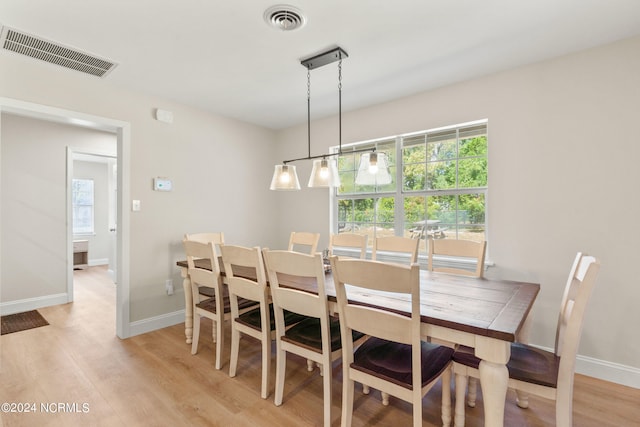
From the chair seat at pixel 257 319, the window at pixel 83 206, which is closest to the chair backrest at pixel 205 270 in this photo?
the chair seat at pixel 257 319

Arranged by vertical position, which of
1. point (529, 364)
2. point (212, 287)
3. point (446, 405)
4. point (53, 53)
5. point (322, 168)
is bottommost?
point (446, 405)

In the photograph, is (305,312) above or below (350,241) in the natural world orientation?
below

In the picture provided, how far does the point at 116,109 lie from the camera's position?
2.85 m

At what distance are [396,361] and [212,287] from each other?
152 cm

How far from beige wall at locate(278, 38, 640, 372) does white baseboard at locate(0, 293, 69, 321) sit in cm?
449

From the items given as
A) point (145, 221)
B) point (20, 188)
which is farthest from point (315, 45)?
point (20, 188)

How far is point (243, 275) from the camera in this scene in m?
2.19

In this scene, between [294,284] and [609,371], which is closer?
[294,284]

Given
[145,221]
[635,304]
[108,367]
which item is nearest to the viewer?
[635,304]

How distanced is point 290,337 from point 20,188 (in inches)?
163

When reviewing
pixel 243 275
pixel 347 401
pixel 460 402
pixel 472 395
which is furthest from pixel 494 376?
pixel 243 275

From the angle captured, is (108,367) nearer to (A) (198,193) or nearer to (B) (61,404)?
(B) (61,404)

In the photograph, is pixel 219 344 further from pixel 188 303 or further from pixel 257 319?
pixel 188 303

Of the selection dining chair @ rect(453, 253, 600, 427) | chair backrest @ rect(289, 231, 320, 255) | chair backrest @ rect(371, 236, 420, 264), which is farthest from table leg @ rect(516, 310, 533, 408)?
chair backrest @ rect(289, 231, 320, 255)
